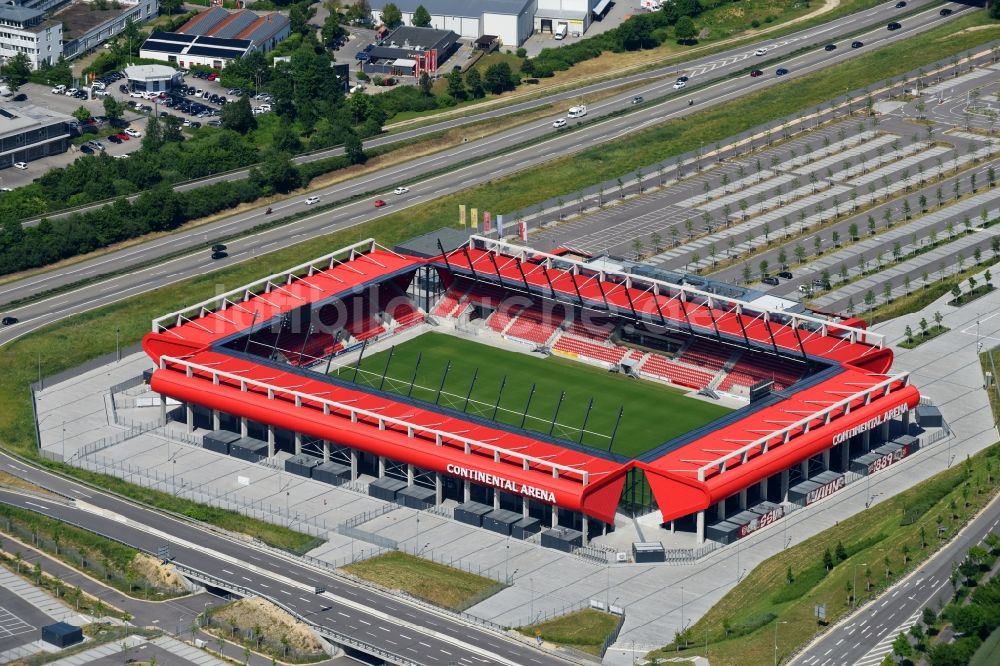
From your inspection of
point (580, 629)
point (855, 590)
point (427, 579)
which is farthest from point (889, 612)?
point (427, 579)

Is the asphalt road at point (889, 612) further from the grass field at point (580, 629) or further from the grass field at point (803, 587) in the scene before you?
the grass field at point (580, 629)

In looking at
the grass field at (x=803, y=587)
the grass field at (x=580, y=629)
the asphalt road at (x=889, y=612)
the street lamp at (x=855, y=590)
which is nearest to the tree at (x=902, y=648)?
the asphalt road at (x=889, y=612)

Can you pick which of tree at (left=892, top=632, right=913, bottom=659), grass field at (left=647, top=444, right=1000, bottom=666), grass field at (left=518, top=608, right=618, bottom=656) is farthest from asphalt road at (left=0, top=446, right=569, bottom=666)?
tree at (left=892, top=632, right=913, bottom=659)

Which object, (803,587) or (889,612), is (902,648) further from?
(803,587)

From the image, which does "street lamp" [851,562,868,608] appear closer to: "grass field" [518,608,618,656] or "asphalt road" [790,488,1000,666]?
"asphalt road" [790,488,1000,666]

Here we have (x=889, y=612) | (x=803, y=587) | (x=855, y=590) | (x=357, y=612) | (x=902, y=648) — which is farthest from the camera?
(x=803, y=587)

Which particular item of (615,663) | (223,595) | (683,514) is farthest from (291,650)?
(683,514)
